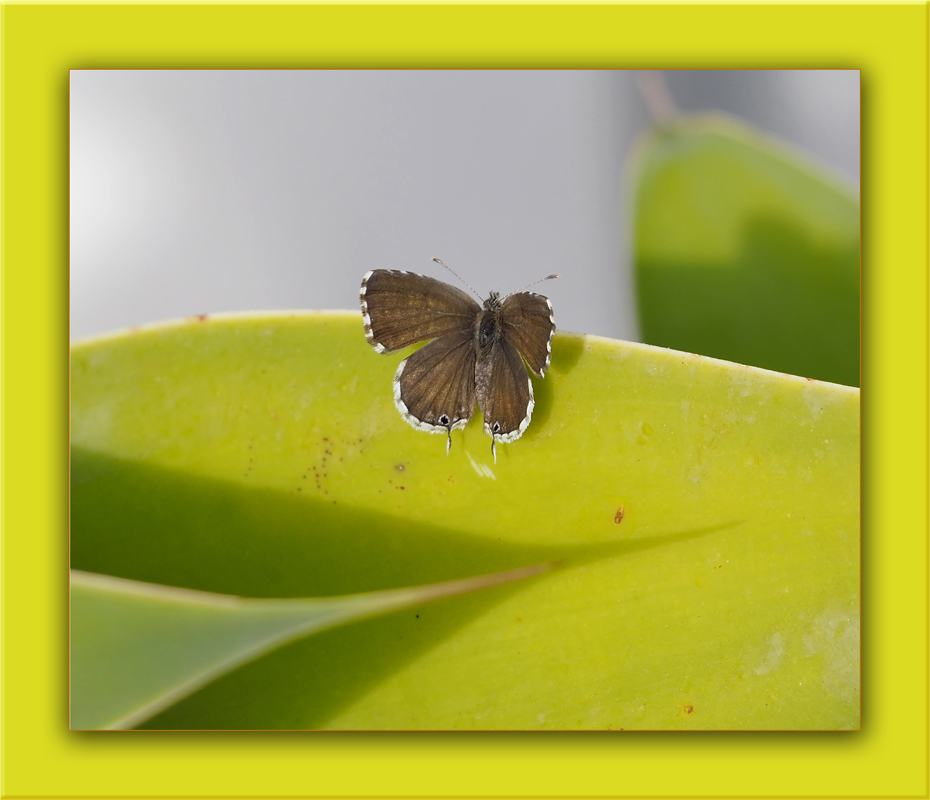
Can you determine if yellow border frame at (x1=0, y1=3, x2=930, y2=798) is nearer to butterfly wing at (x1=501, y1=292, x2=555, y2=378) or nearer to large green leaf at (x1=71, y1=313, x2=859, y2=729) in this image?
large green leaf at (x1=71, y1=313, x2=859, y2=729)

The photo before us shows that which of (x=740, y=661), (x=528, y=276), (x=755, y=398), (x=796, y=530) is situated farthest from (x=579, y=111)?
(x=740, y=661)

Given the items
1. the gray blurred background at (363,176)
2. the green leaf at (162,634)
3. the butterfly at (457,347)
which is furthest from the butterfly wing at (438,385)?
the gray blurred background at (363,176)

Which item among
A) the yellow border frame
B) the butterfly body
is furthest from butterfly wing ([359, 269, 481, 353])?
the yellow border frame

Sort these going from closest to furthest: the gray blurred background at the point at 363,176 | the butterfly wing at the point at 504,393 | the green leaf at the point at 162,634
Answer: the green leaf at the point at 162,634
the butterfly wing at the point at 504,393
the gray blurred background at the point at 363,176

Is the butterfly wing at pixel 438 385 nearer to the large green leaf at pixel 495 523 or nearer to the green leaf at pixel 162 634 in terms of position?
the large green leaf at pixel 495 523

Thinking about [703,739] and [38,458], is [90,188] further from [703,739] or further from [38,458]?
[703,739]

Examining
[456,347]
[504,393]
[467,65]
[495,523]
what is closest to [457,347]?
[456,347]

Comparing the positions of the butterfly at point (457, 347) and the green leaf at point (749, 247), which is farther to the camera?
the green leaf at point (749, 247)
